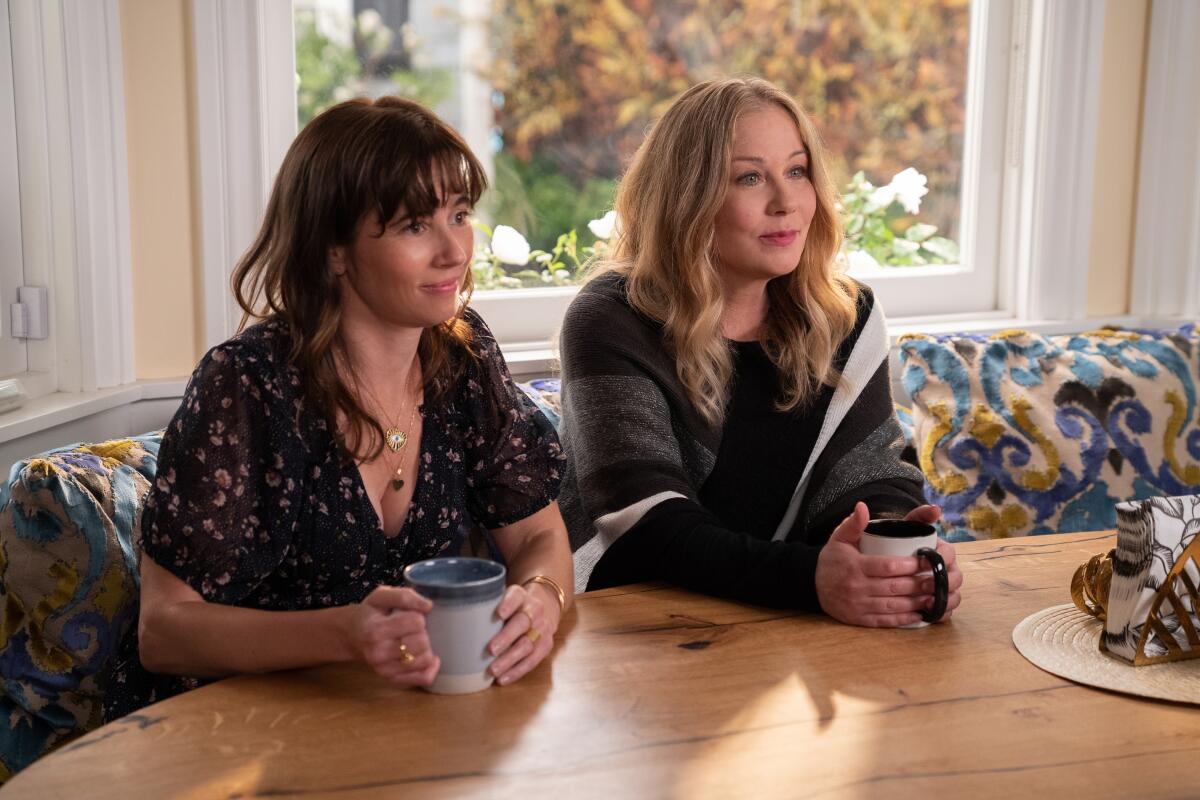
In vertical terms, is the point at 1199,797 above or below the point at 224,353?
below

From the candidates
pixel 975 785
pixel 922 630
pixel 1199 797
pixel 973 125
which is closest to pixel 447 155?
pixel 922 630

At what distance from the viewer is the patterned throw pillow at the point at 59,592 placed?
162 cm

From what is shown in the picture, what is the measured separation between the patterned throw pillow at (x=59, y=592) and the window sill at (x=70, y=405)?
22 centimetres

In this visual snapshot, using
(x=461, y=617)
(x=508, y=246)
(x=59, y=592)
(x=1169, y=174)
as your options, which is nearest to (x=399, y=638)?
(x=461, y=617)

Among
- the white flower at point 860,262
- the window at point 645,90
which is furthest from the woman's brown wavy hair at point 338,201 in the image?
the white flower at point 860,262

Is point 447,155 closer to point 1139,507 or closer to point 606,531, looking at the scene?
point 606,531

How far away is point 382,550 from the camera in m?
1.56

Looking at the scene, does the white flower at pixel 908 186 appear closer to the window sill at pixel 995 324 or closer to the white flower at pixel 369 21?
the window sill at pixel 995 324

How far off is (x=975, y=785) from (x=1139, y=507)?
393 millimetres

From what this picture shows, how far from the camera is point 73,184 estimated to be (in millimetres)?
2016

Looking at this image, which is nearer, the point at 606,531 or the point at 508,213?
the point at 606,531

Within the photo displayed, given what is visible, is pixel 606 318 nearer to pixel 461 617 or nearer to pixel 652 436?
pixel 652 436

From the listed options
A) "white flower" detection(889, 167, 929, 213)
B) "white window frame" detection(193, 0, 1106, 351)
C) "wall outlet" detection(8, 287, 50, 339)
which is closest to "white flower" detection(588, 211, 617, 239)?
"white window frame" detection(193, 0, 1106, 351)

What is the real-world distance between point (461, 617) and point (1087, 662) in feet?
2.12
